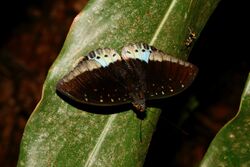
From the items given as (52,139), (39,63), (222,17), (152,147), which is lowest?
(152,147)

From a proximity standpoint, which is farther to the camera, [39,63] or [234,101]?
[39,63]

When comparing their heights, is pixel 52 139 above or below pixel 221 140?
above

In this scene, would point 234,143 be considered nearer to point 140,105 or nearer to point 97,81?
point 140,105

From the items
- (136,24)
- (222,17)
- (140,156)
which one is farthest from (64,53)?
(222,17)

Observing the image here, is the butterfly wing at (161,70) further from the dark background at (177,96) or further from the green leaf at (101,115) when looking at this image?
the dark background at (177,96)

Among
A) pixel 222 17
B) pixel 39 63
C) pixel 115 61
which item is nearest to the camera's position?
pixel 115 61

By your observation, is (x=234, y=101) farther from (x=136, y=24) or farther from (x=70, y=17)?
(x=136, y=24)

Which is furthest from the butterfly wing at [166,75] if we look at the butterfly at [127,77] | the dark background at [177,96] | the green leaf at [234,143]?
the dark background at [177,96]

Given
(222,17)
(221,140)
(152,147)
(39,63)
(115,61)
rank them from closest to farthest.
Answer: (221,140) → (115,61) → (222,17) → (152,147) → (39,63)
